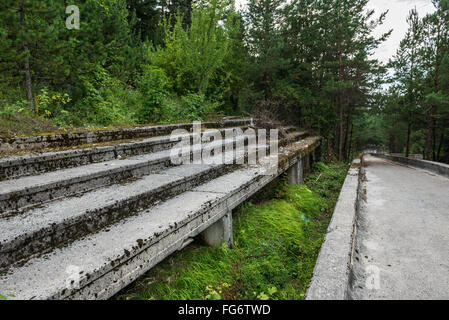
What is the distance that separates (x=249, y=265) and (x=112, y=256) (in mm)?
1234

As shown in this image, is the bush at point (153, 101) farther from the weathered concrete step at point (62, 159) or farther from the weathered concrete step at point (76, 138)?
the weathered concrete step at point (62, 159)

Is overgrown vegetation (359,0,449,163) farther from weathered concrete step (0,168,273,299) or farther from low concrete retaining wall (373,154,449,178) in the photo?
weathered concrete step (0,168,273,299)

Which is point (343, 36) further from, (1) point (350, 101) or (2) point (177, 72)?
(2) point (177, 72)

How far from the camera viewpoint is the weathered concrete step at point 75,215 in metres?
1.32

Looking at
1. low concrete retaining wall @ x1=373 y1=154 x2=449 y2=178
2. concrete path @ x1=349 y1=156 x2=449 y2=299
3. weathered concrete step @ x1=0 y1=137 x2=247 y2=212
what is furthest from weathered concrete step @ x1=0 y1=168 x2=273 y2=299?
low concrete retaining wall @ x1=373 y1=154 x2=449 y2=178

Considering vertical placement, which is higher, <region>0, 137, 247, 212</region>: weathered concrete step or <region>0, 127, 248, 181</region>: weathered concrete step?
<region>0, 127, 248, 181</region>: weathered concrete step

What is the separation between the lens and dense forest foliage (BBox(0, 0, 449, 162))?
201 inches

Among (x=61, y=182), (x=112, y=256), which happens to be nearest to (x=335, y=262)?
(x=112, y=256)

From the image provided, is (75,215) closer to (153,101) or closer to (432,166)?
Answer: (153,101)

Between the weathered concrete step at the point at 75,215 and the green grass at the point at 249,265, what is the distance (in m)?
0.53

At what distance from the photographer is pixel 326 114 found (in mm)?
15359

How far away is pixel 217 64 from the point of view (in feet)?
27.4

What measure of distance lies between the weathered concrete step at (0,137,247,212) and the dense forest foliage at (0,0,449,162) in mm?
2120

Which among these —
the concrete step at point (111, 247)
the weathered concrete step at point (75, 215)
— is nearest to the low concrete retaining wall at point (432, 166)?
the concrete step at point (111, 247)
